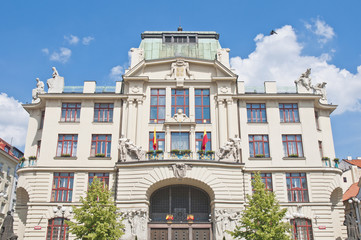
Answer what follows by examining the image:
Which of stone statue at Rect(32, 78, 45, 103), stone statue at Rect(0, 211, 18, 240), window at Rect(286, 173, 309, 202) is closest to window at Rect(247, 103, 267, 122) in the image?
window at Rect(286, 173, 309, 202)

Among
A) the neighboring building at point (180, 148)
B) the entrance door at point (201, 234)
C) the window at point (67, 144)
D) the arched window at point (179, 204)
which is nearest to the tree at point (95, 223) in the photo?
the neighboring building at point (180, 148)

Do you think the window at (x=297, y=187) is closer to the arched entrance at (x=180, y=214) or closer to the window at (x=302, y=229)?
the window at (x=302, y=229)

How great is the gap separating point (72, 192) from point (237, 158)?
648 inches

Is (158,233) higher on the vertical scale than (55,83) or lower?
lower

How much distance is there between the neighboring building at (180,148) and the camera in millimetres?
34875

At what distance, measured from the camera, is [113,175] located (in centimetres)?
3747

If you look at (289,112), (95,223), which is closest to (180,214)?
(95,223)

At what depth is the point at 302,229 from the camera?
36125 mm

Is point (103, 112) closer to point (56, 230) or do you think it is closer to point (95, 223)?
point (56, 230)

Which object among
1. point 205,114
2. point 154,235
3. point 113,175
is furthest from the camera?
point 205,114

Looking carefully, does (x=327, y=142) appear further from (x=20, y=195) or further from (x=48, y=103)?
(x=20, y=195)

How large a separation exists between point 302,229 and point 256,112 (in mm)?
12580

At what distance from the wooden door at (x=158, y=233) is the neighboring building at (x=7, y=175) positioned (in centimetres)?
3001

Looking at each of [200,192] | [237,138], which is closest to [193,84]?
[237,138]
